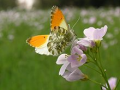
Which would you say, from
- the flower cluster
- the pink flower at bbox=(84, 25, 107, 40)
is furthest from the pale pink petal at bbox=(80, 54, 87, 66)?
the pink flower at bbox=(84, 25, 107, 40)

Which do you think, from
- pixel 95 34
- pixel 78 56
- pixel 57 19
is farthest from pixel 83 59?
pixel 57 19

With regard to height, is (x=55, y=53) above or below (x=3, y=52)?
below

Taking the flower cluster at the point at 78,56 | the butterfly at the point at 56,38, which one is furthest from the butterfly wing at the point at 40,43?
the flower cluster at the point at 78,56

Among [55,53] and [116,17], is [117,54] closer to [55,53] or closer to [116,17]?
[55,53]

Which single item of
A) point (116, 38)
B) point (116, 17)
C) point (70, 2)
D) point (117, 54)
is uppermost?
point (70, 2)

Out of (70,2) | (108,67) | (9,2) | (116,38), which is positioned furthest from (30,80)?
(9,2)

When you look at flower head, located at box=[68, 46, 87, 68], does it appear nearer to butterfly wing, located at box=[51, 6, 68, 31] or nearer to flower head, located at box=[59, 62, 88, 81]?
flower head, located at box=[59, 62, 88, 81]
